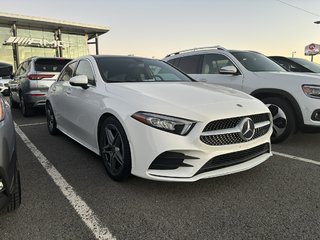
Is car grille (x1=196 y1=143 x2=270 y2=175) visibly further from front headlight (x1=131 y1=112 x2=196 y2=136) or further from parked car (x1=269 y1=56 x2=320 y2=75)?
parked car (x1=269 y1=56 x2=320 y2=75)

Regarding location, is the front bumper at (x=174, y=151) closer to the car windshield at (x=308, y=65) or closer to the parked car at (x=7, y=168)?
the parked car at (x=7, y=168)

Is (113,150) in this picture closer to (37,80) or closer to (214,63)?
(214,63)

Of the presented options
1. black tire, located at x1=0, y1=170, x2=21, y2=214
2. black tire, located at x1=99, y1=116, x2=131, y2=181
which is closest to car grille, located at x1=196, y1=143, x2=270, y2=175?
black tire, located at x1=99, y1=116, x2=131, y2=181

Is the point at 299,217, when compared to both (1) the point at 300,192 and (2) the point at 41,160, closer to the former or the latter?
(1) the point at 300,192

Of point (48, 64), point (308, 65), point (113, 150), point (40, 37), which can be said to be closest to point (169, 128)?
point (113, 150)

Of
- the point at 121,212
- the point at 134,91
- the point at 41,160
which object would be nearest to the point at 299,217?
the point at 121,212

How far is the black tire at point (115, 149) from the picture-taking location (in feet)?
10.2

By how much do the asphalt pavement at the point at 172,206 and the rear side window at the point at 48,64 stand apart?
4.42 m

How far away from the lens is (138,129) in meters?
2.93

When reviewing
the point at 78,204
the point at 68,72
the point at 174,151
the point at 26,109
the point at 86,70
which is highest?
the point at 86,70

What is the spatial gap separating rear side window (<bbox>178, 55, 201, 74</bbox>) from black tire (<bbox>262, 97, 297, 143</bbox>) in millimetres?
1934

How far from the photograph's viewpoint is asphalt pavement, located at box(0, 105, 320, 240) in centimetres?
243

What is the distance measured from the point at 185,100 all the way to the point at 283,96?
8.14ft

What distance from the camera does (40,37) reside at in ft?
122
